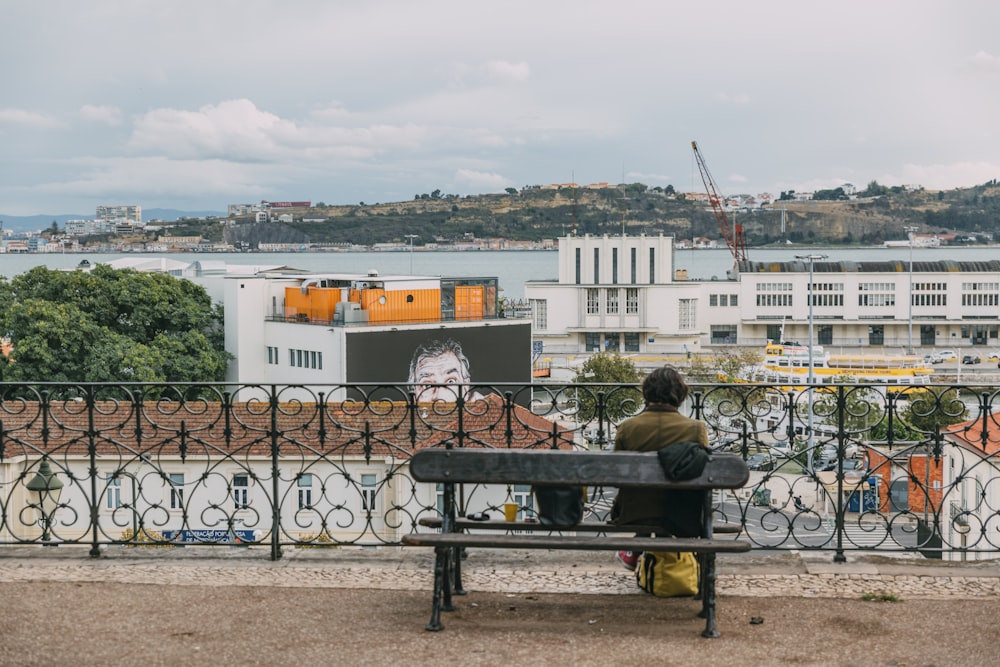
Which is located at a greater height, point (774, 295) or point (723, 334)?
point (774, 295)

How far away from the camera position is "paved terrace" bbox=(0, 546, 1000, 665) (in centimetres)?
512

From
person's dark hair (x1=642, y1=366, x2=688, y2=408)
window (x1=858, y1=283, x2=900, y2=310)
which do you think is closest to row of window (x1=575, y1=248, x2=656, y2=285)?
window (x1=858, y1=283, x2=900, y2=310)

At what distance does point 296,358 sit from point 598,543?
54.5m

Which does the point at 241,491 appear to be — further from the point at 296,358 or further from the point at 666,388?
the point at 296,358

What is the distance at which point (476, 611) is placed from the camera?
5.74m

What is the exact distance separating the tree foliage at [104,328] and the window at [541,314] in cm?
6683

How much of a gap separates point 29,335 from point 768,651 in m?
44.0

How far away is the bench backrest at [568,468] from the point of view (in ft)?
17.5

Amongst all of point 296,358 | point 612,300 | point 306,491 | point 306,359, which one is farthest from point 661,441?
point 612,300

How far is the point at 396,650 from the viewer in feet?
16.9

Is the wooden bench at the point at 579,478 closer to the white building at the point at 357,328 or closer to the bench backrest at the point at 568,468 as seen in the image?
the bench backrest at the point at 568,468

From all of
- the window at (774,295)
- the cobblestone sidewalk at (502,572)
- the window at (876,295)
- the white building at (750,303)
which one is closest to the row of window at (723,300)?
the white building at (750,303)

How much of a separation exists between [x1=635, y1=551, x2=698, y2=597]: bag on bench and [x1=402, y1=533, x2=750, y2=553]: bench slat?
1.40 ft

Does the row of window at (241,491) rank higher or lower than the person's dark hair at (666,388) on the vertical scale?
lower
